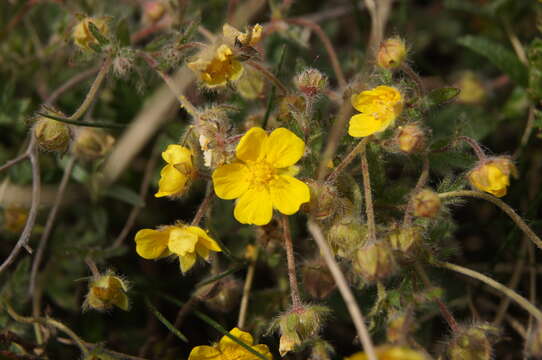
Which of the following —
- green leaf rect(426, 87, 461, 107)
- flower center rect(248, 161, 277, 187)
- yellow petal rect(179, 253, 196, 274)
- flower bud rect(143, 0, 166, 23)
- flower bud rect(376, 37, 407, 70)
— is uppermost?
flower bud rect(143, 0, 166, 23)

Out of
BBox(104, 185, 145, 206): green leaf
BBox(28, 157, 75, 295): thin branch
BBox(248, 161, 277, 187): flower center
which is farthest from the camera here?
BBox(104, 185, 145, 206): green leaf

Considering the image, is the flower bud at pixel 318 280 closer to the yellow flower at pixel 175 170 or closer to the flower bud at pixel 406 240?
the flower bud at pixel 406 240

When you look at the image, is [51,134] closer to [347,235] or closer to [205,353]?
[205,353]

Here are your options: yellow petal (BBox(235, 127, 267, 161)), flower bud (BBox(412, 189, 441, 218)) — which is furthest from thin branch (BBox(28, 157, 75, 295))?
flower bud (BBox(412, 189, 441, 218))

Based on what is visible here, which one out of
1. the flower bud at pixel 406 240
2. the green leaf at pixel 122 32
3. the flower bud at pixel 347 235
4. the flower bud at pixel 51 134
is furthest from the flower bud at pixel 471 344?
the green leaf at pixel 122 32

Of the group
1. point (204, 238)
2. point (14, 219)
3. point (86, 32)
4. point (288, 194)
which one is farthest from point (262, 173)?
point (14, 219)

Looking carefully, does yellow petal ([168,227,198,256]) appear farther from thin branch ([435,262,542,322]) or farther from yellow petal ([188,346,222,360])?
thin branch ([435,262,542,322])

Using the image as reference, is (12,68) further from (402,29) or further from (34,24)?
(402,29)
